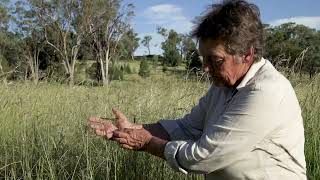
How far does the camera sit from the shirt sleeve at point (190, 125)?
2.99m

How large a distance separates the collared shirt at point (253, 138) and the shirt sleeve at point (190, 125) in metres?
0.41

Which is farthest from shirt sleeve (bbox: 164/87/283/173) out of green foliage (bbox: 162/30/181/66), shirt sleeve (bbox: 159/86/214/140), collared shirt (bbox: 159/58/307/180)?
green foliage (bbox: 162/30/181/66)

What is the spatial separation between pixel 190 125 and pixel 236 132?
769mm

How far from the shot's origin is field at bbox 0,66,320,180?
3520 millimetres

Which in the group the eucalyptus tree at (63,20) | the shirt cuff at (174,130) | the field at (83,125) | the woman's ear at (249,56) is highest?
the eucalyptus tree at (63,20)

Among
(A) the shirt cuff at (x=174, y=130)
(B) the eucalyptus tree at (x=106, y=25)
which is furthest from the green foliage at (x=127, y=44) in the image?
(A) the shirt cuff at (x=174, y=130)

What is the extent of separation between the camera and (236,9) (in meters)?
2.45

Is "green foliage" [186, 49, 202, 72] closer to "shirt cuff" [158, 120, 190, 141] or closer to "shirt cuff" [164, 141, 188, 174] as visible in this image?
"shirt cuff" [158, 120, 190, 141]

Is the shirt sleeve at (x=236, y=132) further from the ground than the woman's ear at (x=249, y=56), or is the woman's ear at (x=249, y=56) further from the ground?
the woman's ear at (x=249, y=56)

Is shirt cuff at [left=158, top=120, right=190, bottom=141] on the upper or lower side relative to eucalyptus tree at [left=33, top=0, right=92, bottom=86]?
lower

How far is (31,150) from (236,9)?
2.08 meters

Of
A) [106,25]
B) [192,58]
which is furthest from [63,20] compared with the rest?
[192,58]

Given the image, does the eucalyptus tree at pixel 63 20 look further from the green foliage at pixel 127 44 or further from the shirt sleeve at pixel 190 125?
the shirt sleeve at pixel 190 125

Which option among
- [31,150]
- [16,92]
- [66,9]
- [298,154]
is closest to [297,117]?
[298,154]
